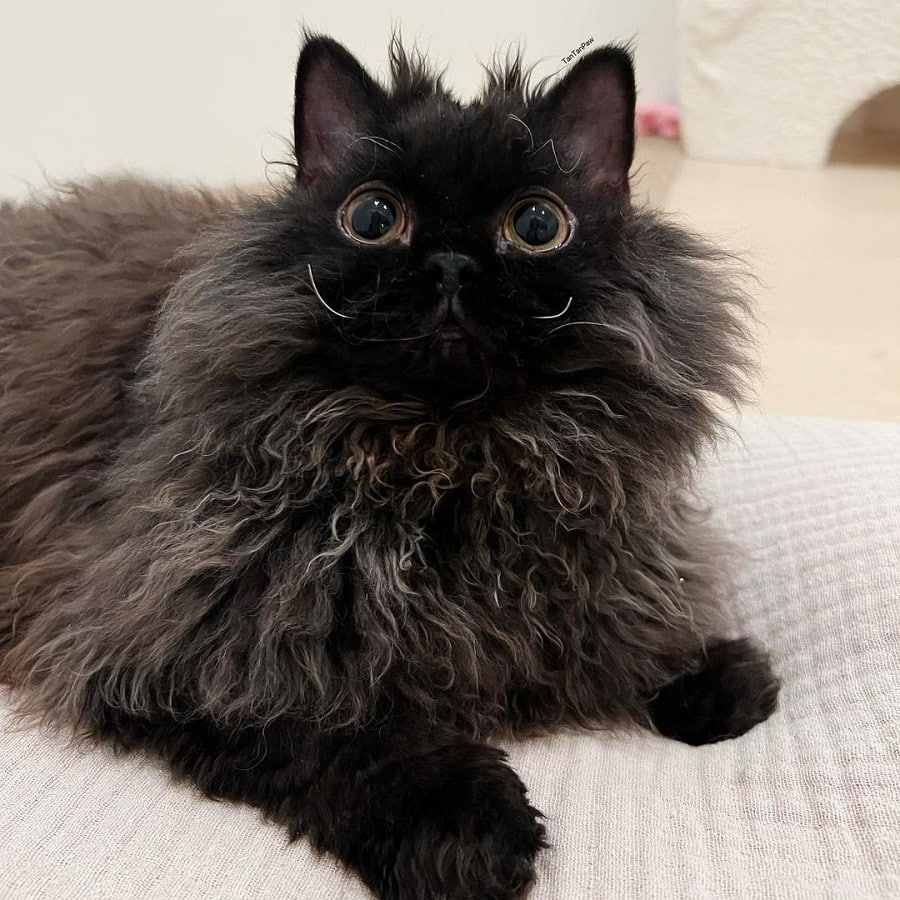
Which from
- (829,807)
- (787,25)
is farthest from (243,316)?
(787,25)

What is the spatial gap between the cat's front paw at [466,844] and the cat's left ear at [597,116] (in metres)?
0.66

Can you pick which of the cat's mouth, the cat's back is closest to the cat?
the cat's mouth

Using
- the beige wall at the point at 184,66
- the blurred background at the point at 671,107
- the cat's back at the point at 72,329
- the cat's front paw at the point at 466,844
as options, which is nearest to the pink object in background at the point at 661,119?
the blurred background at the point at 671,107

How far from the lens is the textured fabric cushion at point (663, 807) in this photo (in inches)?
36.4

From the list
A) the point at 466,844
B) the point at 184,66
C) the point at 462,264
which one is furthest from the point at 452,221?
the point at 184,66

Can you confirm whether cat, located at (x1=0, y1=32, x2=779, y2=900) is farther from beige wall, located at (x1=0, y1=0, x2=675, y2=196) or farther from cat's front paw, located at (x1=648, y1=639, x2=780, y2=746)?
beige wall, located at (x1=0, y1=0, x2=675, y2=196)

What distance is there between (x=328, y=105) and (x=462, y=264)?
305mm

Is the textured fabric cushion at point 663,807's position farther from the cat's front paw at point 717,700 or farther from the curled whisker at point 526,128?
the curled whisker at point 526,128

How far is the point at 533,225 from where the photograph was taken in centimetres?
97

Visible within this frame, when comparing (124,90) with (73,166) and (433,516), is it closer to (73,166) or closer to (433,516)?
(73,166)

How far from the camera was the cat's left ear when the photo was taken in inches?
41.9

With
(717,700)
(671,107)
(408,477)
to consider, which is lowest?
(717,700)

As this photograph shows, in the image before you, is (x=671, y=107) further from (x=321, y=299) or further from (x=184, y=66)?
(x=321, y=299)

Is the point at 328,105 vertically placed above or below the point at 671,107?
above
